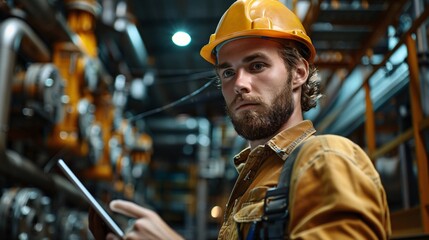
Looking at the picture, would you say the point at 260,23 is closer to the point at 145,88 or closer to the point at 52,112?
the point at 52,112

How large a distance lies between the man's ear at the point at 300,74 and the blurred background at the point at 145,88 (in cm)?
48

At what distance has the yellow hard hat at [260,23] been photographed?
4.52 feet

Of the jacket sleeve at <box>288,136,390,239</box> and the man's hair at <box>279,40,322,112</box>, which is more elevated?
the man's hair at <box>279,40,322,112</box>

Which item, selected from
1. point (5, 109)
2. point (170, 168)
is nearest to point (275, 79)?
point (5, 109)

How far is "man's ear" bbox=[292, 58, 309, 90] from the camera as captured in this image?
1.43m

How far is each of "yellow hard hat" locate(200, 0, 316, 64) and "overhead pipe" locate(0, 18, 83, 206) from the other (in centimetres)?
243

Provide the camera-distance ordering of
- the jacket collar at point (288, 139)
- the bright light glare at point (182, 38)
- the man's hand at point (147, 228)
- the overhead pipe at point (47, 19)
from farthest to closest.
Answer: the overhead pipe at point (47, 19)
the bright light glare at point (182, 38)
the jacket collar at point (288, 139)
the man's hand at point (147, 228)

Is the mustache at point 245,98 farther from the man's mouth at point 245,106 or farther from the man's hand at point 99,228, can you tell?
the man's hand at point 99,228

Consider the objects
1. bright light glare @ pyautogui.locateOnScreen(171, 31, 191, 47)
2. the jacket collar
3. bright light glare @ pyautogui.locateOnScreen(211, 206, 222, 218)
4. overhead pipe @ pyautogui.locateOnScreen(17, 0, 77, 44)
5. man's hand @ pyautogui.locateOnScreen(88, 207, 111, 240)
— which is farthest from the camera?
bright light glare @ pyautogui.locateOnScreen(211, 206, 222, 218)

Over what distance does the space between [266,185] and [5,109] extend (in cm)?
283

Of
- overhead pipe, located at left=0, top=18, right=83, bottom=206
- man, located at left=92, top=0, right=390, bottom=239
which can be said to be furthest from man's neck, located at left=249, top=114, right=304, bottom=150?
overhead pipe, located at left=0, top=18, right=83, bottom=206

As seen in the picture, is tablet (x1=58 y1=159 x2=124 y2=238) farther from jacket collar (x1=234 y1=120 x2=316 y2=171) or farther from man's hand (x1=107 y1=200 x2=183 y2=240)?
jacket collar (x1=234 y1=120 x2=316 y2=171)

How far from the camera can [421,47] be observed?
9.74 ft

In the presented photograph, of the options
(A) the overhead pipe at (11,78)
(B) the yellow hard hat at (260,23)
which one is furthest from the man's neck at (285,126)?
(A) the overhead pipe at (11,78)
